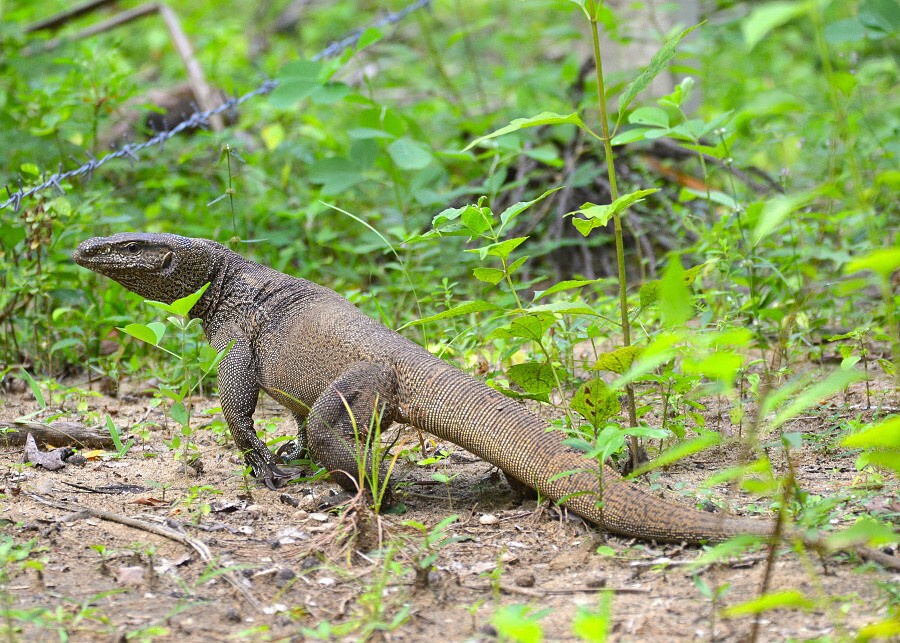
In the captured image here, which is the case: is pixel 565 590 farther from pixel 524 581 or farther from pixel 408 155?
pixel 408 155

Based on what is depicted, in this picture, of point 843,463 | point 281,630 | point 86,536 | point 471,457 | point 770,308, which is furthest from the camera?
point 770,308

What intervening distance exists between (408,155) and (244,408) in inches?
100.0

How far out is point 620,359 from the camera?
352 centimetres

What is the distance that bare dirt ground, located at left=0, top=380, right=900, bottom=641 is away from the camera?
262 centimetres

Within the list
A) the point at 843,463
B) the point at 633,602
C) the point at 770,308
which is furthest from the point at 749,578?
the point at 770,308

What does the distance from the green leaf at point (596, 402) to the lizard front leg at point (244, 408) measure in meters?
1.41

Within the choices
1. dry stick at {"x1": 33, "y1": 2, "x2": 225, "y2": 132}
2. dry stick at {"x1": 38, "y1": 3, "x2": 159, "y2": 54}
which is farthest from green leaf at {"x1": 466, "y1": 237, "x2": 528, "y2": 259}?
dry stick at {"x1": 38, "y1": 3, "x2": 159, "y2": 54}

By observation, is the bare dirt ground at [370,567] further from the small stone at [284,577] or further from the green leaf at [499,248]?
the green leaf at [499,248]

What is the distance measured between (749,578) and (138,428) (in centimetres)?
311

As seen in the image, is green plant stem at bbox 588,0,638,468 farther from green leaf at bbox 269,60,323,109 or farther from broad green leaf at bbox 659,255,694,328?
green leaf at bbox 269,60,323,109

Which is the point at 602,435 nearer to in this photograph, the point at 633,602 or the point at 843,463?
the point at 633,602

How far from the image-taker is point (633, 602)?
2.78 meters

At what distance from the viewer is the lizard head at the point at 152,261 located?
4566 millimetres

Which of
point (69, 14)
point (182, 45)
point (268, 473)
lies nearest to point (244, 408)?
point (268, 473)
